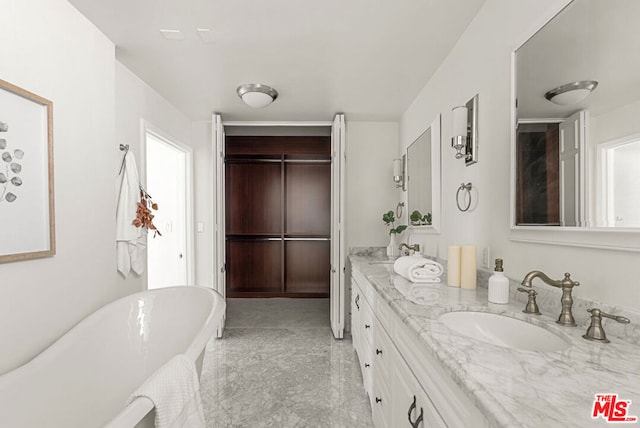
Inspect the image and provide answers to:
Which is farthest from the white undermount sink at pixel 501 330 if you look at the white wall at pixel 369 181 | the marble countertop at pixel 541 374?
the white wall at pixel 369 181

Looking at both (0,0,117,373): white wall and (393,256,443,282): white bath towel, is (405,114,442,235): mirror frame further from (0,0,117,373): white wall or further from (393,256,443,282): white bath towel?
(0,0,117,373): white wall

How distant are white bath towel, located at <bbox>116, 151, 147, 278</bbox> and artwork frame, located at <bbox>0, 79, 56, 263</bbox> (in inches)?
25.7

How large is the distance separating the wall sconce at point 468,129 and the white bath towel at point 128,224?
6.97 ft

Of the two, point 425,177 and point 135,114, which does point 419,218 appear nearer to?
point 425,177

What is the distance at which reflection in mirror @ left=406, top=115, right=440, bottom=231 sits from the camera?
235 cm

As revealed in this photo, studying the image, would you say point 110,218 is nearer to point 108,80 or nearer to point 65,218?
point 65,218

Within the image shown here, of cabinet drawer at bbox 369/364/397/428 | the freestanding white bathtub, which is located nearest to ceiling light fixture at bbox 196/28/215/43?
the freestanding white bathtub

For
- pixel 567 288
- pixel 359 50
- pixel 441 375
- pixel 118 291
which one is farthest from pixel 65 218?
pixel 567 288

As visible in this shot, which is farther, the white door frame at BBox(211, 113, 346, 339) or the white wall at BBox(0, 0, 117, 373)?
the white door frame at BBox(211, 113, 346, 339)

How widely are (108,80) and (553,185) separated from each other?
2.37 m

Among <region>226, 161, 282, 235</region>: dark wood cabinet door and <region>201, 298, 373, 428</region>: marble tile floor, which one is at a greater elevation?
<region>226, 161, 282, 235</region>: dark wood cabinet door

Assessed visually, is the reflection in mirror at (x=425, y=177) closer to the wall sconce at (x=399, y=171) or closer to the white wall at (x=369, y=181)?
the wall sconce at (x=399, y=171)

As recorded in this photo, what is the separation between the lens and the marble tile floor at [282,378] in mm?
2023

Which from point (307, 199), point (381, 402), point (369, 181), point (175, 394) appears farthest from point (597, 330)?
point (307, 199)
